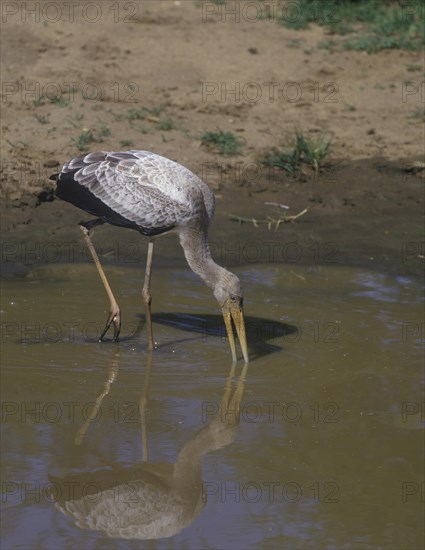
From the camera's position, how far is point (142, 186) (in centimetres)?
735

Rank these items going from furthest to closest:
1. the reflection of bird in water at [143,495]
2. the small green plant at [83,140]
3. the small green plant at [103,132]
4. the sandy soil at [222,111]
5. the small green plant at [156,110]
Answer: the small green plant at [156,110] → the small green plant at [103,132] → the small green plant at [83,140] → the sandy soil at [222,111] → the reflection of bird in water at [143,495]

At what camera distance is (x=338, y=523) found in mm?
5172

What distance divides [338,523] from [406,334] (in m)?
2.61

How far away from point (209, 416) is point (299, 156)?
4422 mm

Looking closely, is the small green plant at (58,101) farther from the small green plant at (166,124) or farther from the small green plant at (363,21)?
the small green plant at (363,21)

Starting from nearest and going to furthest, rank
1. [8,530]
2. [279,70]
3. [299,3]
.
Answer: [8,530] < [279,70] < [299,3]

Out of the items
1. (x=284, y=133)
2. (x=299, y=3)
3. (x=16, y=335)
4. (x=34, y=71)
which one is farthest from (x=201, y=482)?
(x=299, y=3)

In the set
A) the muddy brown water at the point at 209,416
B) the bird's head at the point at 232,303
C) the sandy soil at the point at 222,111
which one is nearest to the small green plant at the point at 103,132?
the sandy soil at the point at 222,111

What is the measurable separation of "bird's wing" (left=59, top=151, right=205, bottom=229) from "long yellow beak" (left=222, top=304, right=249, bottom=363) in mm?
640

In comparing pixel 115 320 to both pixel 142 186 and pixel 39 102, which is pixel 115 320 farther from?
pixel 39 102

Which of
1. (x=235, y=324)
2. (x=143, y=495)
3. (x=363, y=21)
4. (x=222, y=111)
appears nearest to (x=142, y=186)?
(x=235, y=324)

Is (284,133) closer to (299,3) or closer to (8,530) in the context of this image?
(299,3)

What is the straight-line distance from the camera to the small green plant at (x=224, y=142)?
10281 millimetres

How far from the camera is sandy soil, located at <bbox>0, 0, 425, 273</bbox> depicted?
31.4ft
